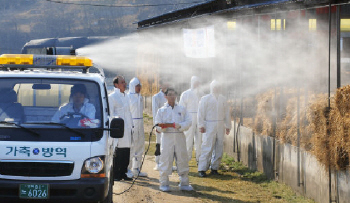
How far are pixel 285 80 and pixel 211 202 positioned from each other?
3.32 meters

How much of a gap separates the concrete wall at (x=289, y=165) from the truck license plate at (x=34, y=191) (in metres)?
4.11

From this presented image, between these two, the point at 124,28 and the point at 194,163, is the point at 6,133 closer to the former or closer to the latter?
the point at 194,163

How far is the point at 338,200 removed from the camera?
871cm

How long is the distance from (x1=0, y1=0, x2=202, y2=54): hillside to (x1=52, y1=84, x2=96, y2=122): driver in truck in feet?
210

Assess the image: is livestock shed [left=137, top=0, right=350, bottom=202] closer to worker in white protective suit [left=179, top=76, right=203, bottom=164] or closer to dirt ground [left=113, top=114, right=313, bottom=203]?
dirt ground [left=113, top=114, right=313, bottom=203]

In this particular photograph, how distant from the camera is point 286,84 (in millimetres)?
12102

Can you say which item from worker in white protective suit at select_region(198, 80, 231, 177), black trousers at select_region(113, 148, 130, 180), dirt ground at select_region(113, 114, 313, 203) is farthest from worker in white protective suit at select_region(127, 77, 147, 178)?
worker in white protective suit at select_region(198, 80, 231, 177)

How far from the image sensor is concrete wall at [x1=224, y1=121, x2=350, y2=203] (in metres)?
8.80

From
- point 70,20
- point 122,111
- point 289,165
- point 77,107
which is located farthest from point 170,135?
point 70,20

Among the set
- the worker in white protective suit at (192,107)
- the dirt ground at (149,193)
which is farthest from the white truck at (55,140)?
the worker in white protective suit at (192,107)

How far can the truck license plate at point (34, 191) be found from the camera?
23.1 ft

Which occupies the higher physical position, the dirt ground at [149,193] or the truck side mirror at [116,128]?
the truck side mirror at [116,128]

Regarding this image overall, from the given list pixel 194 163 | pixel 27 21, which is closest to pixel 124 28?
pixel 27 21

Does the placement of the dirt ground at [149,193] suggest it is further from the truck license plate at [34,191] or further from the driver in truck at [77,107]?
the truck license plate at [34,191]
